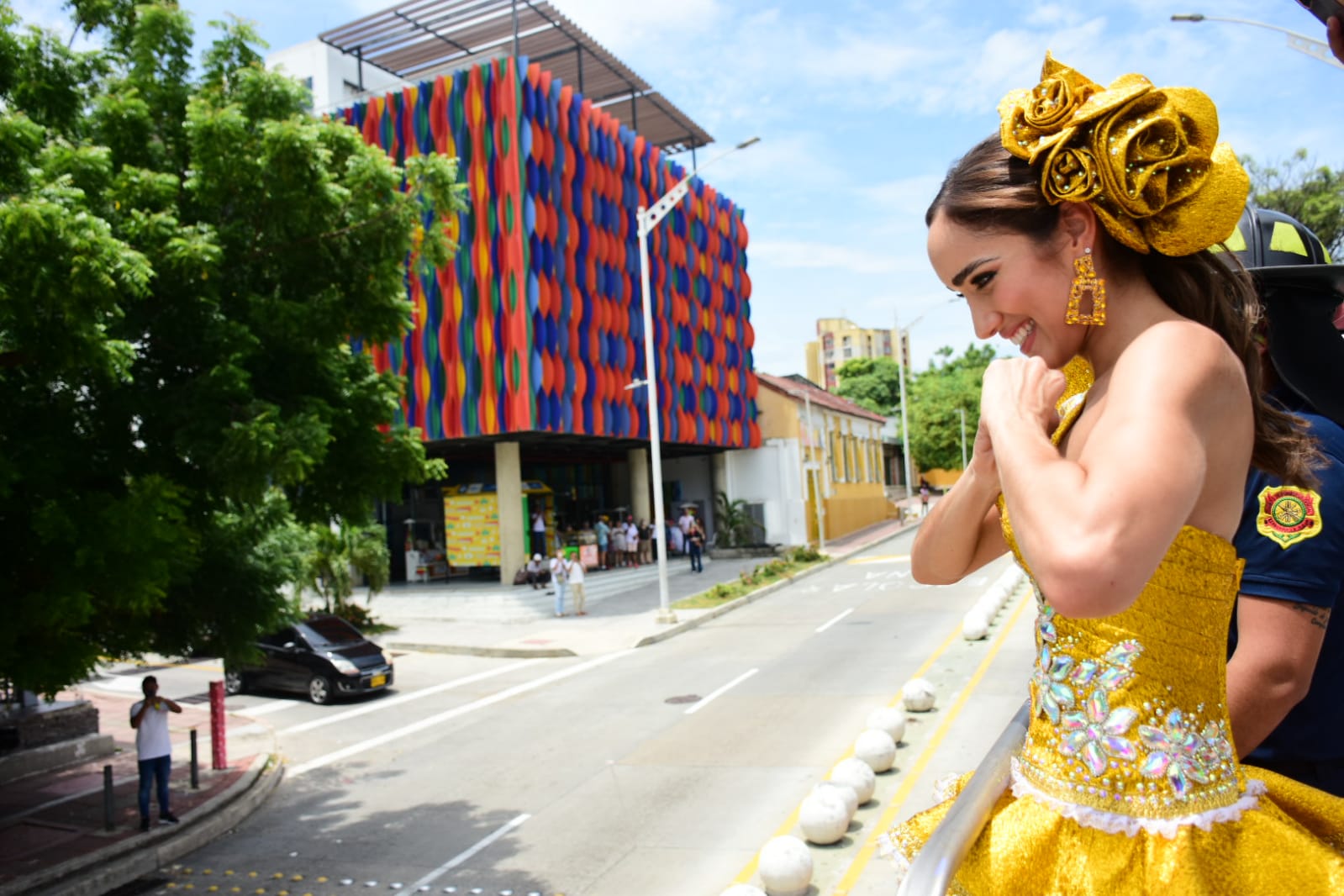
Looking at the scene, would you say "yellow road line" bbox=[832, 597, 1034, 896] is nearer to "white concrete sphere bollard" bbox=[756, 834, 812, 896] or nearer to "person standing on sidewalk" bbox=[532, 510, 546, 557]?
"white concrete sphere bollard" bbox=[756, 834, 812, 896]

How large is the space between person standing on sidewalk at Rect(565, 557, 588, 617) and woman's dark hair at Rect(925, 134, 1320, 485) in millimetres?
22825

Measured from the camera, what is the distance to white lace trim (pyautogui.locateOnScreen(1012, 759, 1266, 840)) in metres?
1.43

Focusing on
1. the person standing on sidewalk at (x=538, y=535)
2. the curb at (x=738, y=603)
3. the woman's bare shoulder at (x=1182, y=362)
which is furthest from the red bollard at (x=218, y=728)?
the person standing on sidewalk at (x=538, y=535)

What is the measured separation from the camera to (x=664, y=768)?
10062mm

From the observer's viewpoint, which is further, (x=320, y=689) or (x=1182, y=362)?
(x=320, y=689)

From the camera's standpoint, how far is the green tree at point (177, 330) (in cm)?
655

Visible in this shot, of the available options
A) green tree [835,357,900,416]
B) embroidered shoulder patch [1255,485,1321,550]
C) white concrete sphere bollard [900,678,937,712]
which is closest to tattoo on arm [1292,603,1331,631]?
embroidered shoulder patch [1255,485,1321,550]

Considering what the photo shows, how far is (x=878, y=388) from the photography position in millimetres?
81250

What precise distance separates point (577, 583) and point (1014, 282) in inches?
903

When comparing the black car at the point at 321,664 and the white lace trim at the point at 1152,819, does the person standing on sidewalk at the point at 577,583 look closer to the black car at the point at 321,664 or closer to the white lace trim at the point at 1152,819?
the black car at the point at 321,664

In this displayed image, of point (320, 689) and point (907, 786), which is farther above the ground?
point (907, 786)

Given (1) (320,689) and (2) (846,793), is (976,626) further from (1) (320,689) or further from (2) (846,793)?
(1) (320,689)

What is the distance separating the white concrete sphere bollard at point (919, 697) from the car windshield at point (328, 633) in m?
10.1

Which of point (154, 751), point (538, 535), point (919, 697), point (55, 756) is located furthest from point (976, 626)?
point (538, 535)
